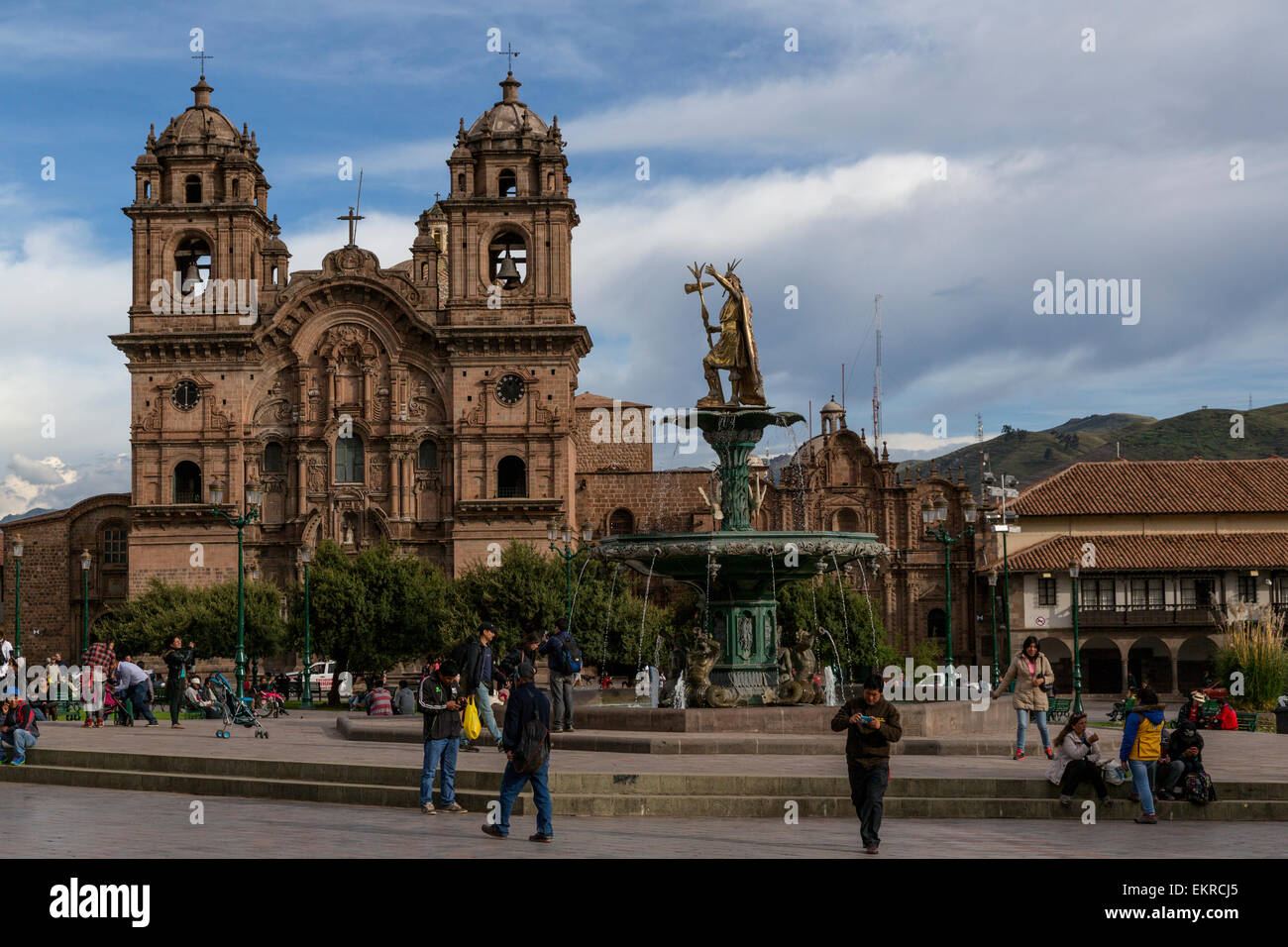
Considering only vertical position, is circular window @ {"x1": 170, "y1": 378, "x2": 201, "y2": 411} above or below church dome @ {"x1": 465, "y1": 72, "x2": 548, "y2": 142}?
below

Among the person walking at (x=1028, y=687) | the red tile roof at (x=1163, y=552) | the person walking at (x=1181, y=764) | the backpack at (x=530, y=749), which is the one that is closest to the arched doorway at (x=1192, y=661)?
the red tile roof at (x=1163, y=552)

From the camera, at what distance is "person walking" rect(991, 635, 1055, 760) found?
1755 cm

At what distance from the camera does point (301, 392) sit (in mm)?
56688

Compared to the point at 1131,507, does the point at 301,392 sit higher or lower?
higher

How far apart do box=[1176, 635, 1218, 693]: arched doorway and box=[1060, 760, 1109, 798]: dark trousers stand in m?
44.9

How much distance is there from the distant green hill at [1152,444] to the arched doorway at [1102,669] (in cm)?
6087

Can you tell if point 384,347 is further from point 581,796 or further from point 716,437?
point 581,796

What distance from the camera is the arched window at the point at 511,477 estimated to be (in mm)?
55531

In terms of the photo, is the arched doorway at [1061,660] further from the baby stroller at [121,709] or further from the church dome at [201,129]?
the baby stroller at [121,709]

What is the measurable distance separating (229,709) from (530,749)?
1200 cm

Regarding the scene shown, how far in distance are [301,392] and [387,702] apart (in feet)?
91.4

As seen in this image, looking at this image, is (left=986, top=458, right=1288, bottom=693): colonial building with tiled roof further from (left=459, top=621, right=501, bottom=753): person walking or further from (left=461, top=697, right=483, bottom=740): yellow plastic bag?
(left=461, top=697, right=483, bottom=740): yellow plastic bag

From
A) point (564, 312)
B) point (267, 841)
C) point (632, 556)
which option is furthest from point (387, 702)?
point (564, 312)

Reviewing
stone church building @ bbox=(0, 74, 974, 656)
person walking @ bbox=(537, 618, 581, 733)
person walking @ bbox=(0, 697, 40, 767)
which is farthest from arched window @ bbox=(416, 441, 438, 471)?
person walking @ bbox=(537, 618, 581, 733)
